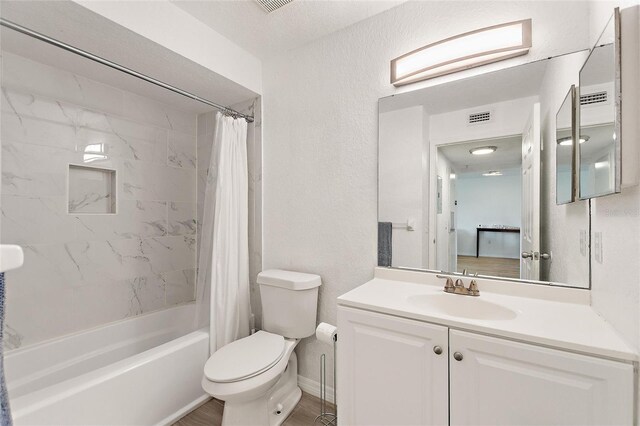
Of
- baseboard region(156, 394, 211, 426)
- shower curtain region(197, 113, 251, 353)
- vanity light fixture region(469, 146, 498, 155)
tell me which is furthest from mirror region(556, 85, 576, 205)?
baseboard region(156, 394, 211, 426)

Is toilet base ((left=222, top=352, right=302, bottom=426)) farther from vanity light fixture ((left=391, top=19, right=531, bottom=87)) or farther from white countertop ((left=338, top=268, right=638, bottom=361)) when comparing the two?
vanity light fixture ((left=391, top=19, right=531, bottom=87))

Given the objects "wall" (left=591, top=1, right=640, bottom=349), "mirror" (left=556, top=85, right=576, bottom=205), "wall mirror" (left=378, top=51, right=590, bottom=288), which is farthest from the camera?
"wall mirror" (left=378, top=51, right=590, bottom=288)

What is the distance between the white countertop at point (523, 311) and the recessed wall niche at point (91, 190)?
1.97 meters

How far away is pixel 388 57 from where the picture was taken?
172 centimetres

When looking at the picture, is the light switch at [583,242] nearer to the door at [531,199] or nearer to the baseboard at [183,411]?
the door at [531,199]

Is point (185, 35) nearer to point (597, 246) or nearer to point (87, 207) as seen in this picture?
point (87, 207)

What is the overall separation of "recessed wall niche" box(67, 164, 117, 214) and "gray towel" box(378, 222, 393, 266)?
79.7 inches

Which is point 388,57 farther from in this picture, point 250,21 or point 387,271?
point 387,271

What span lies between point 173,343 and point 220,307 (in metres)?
0.33

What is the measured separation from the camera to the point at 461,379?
1.06 m

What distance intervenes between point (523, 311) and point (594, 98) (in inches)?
33.3

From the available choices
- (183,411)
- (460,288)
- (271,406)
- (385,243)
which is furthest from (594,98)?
(183,411)

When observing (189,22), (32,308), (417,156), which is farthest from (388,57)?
(32,308)

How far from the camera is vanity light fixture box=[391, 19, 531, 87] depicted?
1355 millimetres
